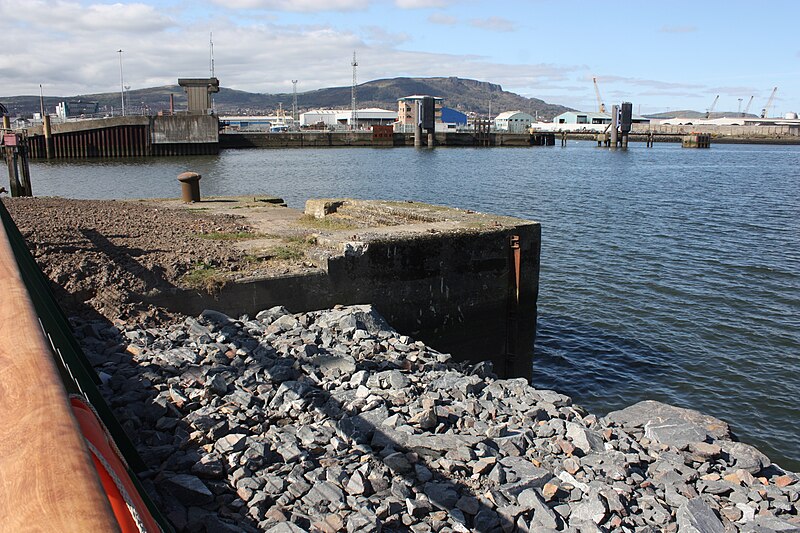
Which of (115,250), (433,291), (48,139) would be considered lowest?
(433,291)

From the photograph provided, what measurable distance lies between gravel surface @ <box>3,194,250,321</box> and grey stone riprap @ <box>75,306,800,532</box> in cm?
65

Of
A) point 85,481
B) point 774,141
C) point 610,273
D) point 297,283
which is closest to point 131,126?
point 610,273

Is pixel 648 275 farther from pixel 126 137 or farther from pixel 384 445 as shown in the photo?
pixel 126 137

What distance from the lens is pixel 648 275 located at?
1797 centimetres

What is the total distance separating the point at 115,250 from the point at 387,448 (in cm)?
579

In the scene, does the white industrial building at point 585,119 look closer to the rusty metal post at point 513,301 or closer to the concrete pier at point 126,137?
the concrete pier at point 126,137

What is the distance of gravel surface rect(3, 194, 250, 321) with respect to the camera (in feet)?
25.8

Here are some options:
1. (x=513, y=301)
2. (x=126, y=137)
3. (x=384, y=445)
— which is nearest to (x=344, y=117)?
(x=126, y=137)

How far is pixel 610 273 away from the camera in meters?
18.2

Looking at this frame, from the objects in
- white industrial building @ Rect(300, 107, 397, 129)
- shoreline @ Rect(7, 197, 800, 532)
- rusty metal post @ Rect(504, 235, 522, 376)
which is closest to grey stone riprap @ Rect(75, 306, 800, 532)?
shoreline @ Rect(7, 197, 800, 532)

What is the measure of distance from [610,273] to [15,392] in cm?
1809

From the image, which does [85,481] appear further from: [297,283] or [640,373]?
[640,373]

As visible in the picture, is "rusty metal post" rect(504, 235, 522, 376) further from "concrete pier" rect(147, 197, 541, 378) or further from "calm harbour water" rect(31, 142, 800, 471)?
"calm harbour water" rect(31, 142, 800, 471)

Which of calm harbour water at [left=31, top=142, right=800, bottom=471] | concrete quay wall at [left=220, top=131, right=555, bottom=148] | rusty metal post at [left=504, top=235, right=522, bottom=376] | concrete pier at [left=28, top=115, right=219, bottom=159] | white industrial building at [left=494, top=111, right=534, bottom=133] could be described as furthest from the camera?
white industrial building at [left=494, top=111, right=534, bottom=133]
